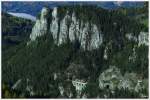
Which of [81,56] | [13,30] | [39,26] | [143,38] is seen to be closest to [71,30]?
[39,26]

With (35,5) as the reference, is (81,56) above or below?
below

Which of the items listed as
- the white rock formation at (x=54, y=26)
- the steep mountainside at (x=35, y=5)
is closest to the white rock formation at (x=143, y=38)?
the steep mountainside at (x=35, y=5)

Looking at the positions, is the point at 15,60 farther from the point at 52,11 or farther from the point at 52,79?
the point at 52,11

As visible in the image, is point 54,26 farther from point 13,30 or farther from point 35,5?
point 35,5

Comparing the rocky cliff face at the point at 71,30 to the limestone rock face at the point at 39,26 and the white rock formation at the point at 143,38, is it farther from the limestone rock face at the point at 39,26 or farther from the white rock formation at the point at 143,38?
the white rock formation at the point at 143,38

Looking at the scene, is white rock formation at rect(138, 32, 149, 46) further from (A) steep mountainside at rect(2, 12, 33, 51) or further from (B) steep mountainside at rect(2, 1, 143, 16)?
(A) steep mountainside at rect(2, 12, 33, 51)

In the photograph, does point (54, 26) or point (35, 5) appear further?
point (54, 26)

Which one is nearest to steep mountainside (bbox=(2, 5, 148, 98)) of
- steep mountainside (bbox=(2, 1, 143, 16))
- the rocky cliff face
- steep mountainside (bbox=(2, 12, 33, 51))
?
the rocky cliff face
